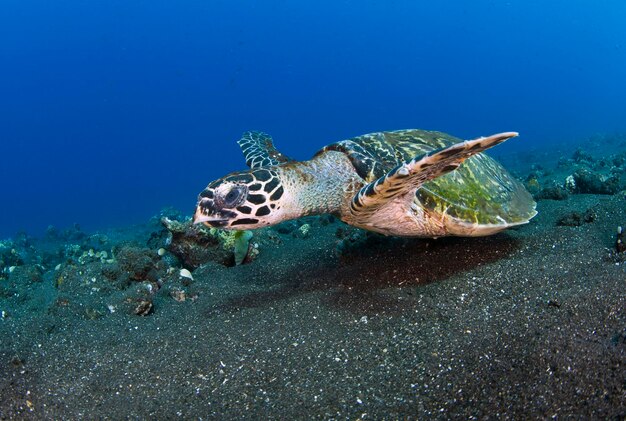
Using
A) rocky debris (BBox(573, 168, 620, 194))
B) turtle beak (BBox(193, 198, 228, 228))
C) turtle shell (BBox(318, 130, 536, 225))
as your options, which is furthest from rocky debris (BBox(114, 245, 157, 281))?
rocky debris (BBox(573, 168, 620, 194))

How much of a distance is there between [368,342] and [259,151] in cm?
305

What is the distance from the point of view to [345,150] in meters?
4.10

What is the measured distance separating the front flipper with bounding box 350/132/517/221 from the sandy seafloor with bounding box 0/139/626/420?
836 millimetres

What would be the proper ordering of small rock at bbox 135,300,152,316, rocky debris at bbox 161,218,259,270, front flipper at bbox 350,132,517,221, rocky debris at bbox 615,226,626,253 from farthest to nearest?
rocky debris at bbox 161,218,259,270 → small rock at bbox 135,300,152,316 → rocky debris at bbox 615,226,626,253 → front flipper at bbox 350,132,517,221

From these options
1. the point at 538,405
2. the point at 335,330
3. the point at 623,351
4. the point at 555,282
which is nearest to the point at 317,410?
the point at 335,330

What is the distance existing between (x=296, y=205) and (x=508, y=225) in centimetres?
197

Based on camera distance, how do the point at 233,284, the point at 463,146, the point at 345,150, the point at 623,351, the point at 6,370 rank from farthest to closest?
1. the point at 233,284
2. the point at 345,150
3. the point at 6,370
4. the point at 463,146
5. the point at 623,351


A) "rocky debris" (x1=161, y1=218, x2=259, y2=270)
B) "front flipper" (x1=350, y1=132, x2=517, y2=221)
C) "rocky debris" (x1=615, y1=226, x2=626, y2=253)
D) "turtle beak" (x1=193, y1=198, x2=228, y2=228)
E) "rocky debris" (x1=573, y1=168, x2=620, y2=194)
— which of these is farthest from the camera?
"rocky debris" (x1=573, y1=168, x2=620, y2=194)

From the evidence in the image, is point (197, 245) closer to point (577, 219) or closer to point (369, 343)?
point (369, 343)

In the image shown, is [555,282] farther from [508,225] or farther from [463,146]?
[463,146]

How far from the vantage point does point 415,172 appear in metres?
2.80

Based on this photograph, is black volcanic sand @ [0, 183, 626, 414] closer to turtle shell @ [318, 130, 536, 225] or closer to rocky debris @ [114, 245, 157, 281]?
turtle shell @ [318, 130, 536, 225]

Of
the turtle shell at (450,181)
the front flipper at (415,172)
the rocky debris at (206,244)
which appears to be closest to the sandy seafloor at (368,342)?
the turtle shell at (450,181)

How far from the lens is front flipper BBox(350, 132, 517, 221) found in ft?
8.61
